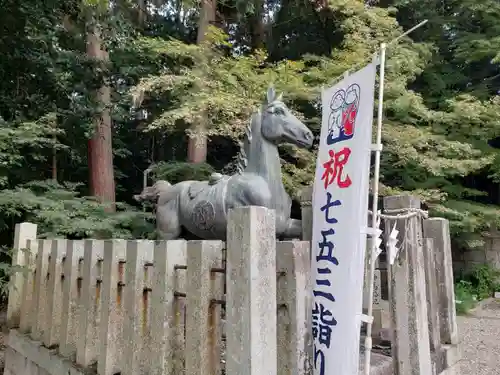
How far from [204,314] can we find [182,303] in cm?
28

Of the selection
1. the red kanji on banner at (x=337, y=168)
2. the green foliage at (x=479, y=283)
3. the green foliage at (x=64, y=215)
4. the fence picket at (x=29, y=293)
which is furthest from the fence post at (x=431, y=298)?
the green foliage at (x=479, y=283)

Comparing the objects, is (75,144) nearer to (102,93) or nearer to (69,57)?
(102,93)

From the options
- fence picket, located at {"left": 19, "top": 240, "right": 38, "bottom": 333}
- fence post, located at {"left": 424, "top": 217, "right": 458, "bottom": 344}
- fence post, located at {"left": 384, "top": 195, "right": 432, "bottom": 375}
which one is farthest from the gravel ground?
fence picket, located at {"left": 19, "top": 240, "right": 38, "bottom": 333}

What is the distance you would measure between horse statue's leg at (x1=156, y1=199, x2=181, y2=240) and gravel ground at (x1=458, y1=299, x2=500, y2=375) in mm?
3322

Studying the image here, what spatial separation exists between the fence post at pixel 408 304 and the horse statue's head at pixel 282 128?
1.14 meters

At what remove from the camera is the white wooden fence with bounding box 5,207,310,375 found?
61.8 inches

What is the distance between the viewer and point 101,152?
7590 millimetres

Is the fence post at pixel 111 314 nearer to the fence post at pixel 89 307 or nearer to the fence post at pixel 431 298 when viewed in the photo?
the fence post at pixel 89 307

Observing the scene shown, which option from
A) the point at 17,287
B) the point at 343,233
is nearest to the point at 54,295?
the point at 17,287

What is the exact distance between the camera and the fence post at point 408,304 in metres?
2.13

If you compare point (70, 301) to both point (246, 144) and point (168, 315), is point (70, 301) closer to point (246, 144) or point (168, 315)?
point (168, 315)

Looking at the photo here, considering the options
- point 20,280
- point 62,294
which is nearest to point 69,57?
point 20,280

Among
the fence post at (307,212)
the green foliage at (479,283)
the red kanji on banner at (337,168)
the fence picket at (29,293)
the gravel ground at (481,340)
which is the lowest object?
the gravel ground at (481,340)

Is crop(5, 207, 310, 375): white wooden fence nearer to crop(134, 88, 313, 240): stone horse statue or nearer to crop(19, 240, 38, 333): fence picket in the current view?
crop(19, 240, 38, 333): fence picket
